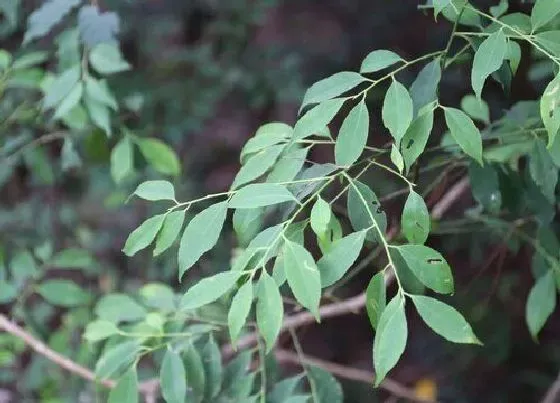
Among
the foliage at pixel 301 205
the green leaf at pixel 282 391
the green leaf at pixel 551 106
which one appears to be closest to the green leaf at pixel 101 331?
the foliage at pixel 301 205

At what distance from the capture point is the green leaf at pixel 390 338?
67cm

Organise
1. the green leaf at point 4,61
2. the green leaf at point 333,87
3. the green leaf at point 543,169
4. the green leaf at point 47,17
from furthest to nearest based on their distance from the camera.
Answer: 1. the green leaf at point 4,61
2. the green leaf at point 47,17
3. the green leaf at point 543,169
4. the green leaf at point 333,87

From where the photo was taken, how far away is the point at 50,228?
1.90m

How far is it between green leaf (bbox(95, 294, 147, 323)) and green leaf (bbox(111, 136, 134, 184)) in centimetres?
20

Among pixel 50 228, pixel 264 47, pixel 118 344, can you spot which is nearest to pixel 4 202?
pixel 50 228

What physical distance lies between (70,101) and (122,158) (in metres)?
0.16

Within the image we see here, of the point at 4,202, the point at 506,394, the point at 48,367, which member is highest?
the point at 4,202

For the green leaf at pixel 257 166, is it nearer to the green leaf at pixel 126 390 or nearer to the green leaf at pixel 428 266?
the green leaf at pixel 428 266

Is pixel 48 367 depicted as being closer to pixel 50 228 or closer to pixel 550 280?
pixel 50 228

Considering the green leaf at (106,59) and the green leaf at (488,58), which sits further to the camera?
the green leaf at (106,59)

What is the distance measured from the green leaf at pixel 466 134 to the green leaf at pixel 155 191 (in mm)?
290

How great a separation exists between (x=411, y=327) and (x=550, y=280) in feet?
4.51

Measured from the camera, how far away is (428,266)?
28.5 inches

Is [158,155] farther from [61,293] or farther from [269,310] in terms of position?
[269,310]
